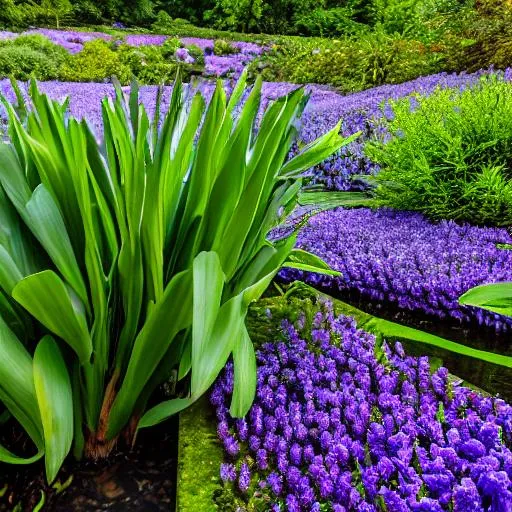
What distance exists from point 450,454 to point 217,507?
354mm

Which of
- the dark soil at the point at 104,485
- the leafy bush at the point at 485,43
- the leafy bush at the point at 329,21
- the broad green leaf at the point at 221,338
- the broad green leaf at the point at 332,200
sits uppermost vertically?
the leafy bush at the point at 329,21

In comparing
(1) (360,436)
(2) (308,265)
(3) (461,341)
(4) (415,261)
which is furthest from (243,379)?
(4) (415,261)

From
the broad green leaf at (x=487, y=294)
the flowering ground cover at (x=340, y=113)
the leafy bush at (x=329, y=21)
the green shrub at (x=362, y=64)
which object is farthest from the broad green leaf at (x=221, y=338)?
the leafy bush at (x=329, y=21)

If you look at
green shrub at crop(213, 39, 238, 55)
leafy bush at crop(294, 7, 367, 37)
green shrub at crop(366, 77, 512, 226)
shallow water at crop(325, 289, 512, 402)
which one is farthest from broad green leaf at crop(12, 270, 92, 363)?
leafy bush at crop(294, 7, 367, 37)

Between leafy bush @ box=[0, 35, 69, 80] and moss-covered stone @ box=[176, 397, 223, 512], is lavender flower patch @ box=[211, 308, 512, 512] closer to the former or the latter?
moss-covered stone @ box=[176, 397, 223, 512]

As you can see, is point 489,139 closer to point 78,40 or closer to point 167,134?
point 167,134

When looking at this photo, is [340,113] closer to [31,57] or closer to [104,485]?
[104,485]

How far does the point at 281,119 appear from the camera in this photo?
1.10 meters

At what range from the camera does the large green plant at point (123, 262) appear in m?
0.89

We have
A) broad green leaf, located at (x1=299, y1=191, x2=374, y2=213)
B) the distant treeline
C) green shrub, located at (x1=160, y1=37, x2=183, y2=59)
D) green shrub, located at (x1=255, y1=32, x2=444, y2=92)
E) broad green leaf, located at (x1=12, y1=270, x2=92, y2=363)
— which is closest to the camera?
broad green leaf, located at (x1=12, y1=270, x2=92, y2=363)

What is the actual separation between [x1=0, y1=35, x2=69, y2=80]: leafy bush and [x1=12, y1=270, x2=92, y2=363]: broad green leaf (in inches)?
317

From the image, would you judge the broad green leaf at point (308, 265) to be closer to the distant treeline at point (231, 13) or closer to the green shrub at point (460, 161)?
the green shrub at point (460, 161)

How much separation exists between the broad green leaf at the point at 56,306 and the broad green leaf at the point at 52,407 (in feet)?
0.15

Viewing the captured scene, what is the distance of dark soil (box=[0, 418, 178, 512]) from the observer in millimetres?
1001
